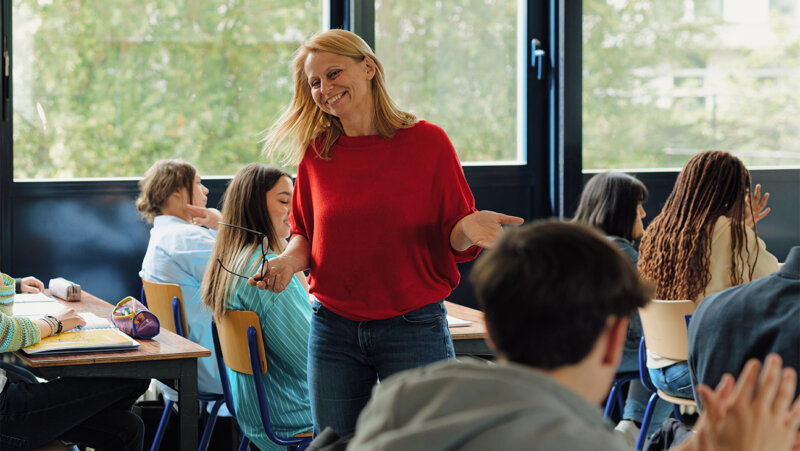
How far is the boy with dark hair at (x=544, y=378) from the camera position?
2.54ft

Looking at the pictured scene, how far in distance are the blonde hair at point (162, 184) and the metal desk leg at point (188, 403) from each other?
4.64 ft

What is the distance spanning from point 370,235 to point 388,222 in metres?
0.05

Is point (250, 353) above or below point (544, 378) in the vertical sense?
below

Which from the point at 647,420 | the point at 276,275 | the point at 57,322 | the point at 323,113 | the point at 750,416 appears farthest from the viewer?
the point at 647,420

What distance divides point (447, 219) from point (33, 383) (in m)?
1.42

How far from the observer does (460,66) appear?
470cm

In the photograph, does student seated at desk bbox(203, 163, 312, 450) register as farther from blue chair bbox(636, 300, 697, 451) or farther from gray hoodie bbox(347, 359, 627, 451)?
gray hoodie bbox(347, 359, 627, 451)

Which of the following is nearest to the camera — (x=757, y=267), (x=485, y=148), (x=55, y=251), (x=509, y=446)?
(x=509, y=446)

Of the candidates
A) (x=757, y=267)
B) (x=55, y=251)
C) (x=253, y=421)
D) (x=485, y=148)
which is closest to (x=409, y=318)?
(x=253, y=421)

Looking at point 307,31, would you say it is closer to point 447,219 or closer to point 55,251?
point 55,251

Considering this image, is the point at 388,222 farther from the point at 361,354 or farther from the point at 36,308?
the point at 36,308

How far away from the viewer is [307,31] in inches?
175

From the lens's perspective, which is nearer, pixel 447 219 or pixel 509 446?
pixel 509 446

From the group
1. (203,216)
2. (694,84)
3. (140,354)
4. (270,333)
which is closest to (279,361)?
(270,333)
